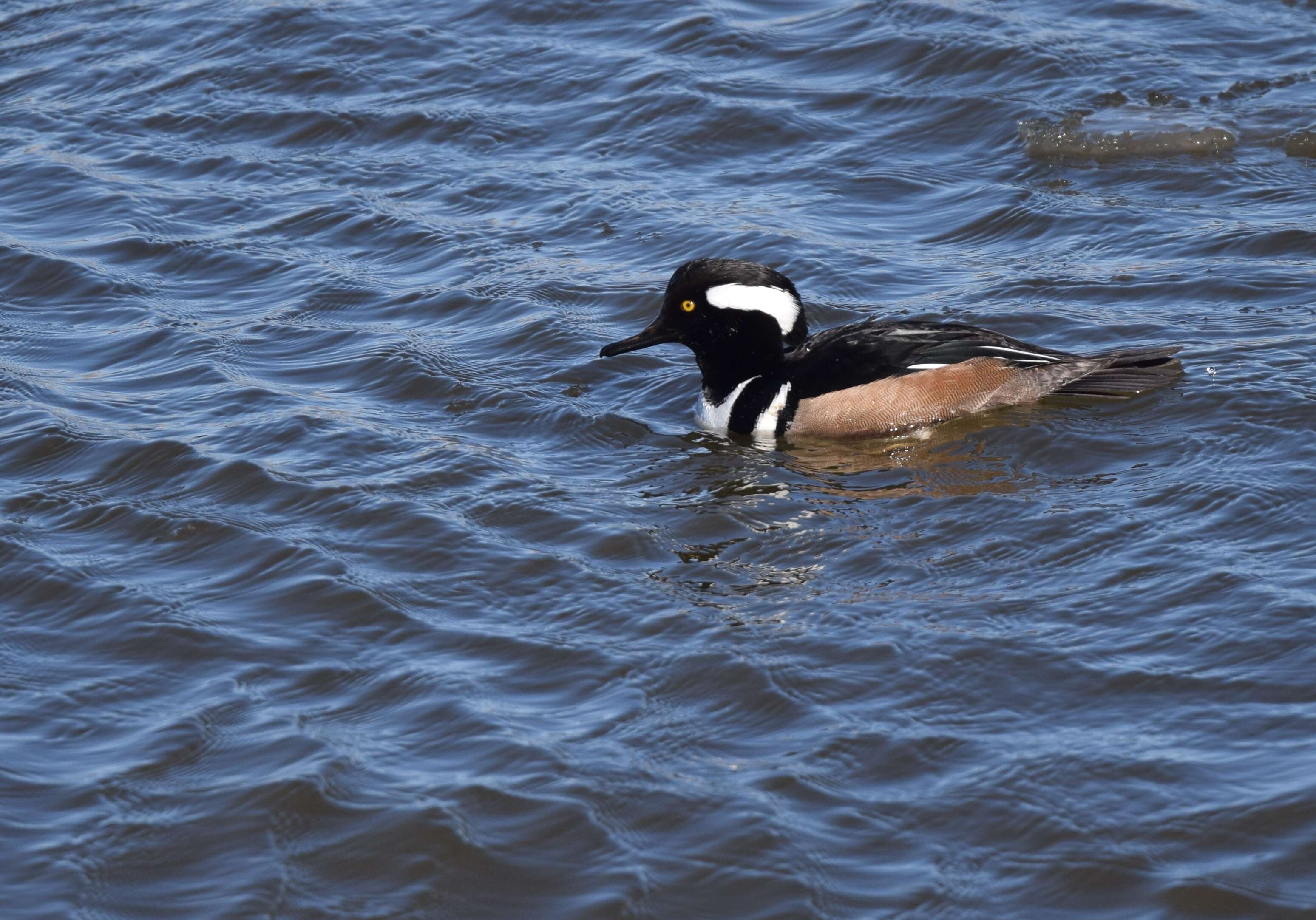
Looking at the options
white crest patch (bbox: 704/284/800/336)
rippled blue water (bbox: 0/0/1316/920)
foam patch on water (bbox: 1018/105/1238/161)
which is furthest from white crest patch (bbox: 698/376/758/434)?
foam patch on water (bbox: 1018/105/1238/161)

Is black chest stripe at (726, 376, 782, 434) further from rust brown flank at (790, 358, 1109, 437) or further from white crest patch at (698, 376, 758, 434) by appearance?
rust brown flank at (790, 358, 1109, 437)

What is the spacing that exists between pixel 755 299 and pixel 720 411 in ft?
2.06

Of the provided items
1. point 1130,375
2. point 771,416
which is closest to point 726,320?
point 771,416

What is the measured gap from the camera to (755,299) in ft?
28.8

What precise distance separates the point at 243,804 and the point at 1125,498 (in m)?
3.93

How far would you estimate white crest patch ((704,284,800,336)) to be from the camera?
8.77 metres

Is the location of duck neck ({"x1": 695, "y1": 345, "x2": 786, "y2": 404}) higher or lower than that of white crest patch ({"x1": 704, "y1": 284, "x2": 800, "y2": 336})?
lower

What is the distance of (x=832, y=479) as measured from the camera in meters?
8.02

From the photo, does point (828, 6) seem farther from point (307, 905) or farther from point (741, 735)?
point (307, 905)

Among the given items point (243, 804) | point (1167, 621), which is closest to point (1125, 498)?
point (1167, 621)

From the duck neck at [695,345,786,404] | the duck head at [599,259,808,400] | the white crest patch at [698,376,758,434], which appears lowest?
the white crest patch at [698,376,758,434]

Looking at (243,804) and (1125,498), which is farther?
(1125,498)

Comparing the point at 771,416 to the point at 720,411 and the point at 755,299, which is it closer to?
the point at 720,411

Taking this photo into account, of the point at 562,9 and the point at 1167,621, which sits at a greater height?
the point at 562,9
